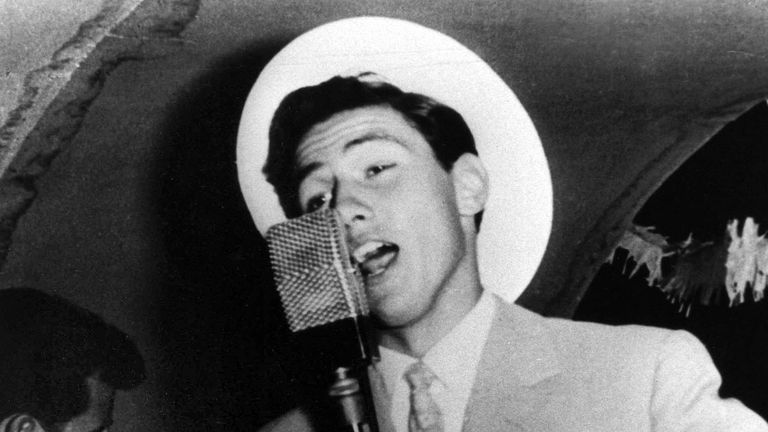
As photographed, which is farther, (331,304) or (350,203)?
(350,203)

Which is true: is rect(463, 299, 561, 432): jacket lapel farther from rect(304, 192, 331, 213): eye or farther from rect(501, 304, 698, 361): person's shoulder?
rect(304, 192, 331, 213): eye

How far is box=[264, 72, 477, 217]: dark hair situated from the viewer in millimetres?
2125


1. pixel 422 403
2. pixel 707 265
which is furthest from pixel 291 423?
pixel 707 265

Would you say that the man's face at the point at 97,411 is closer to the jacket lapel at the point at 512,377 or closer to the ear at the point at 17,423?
the ear at the point at 17,423

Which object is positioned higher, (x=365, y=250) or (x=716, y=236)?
(x=365, y=250)

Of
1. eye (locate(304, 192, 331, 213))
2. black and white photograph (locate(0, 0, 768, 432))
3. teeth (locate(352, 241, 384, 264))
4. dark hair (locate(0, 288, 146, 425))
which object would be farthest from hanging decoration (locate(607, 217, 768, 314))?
dark hair (locate(0, 288, 146, 425))

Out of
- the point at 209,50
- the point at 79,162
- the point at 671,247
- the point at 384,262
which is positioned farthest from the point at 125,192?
the point at 671,247

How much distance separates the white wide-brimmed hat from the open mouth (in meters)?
0.23

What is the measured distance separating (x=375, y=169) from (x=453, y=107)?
0.25m

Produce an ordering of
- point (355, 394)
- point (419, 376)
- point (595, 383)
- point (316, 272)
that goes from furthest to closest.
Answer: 1. point (419, 376)
2. point (595, 383)
3. point (316, 272)
4. point (355, 394)

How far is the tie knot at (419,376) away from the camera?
2.05 metres

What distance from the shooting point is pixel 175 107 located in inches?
85.7

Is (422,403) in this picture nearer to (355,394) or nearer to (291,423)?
(291,423)

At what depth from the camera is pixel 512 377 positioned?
6.59 ft
